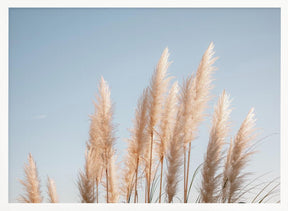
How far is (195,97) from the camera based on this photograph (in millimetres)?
3205

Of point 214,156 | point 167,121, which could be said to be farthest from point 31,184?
point 214,156

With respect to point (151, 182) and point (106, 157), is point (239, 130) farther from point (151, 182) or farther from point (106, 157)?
point (106, 157)

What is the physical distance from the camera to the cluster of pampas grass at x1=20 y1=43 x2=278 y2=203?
3076 millimetres

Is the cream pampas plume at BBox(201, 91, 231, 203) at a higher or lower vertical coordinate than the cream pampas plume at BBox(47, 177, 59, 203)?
higher

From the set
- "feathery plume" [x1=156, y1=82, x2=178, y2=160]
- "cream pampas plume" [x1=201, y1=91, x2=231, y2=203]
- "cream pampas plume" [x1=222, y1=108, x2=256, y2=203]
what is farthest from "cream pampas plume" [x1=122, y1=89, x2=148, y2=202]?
"cream pampas plume" [x1=222, y1=108, x2=256, y2=203]

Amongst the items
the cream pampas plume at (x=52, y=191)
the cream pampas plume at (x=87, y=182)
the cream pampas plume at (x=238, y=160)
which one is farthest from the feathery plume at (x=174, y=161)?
the cream pampas plume at (x=52, y=191)

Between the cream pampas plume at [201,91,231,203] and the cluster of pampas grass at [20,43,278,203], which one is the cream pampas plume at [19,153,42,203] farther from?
the cream pampas plume at [201,91,231,203]

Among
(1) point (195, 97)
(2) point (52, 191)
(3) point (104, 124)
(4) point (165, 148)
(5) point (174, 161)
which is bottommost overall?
(2) point (52, 191)

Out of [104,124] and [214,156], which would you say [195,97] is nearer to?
[214,156]

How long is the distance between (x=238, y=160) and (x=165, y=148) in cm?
65

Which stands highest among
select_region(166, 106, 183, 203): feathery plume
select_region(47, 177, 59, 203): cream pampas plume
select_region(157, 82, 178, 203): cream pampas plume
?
select_region(157, 82, 178, 203): cream pampas plume

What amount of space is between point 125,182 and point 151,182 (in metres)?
0.24

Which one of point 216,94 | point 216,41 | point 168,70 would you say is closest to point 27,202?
point 168,70
